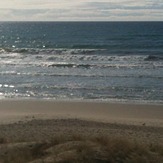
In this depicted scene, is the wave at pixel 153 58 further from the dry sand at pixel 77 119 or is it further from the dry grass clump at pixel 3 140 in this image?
the dry grass clump at pixel 3 140

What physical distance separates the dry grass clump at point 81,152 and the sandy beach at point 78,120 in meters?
2.00

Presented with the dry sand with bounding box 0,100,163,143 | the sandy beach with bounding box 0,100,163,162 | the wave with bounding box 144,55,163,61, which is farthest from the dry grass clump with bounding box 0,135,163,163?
the wave with bounding box 144,55,163,61

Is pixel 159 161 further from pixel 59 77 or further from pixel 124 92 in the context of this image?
pixel 59 77

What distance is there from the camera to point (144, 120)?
655 inches

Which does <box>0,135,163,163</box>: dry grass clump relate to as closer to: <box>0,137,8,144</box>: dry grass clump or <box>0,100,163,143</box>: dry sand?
<box>0,137,8,144</box>: dry grass clump

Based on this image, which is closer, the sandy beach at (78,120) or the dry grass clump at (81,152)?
the dry grass clump at (81,152)

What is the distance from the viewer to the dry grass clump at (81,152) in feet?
26.3

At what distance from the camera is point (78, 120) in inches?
626

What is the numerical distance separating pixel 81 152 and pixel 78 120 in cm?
759

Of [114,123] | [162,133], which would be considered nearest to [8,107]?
[114,123]

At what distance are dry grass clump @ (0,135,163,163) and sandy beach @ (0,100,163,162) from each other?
2.00 m

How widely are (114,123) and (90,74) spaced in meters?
13.2

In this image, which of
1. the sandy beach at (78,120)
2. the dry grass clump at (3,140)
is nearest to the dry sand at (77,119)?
the sandy beach at (78,120)

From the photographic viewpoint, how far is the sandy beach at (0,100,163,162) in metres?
13.1
